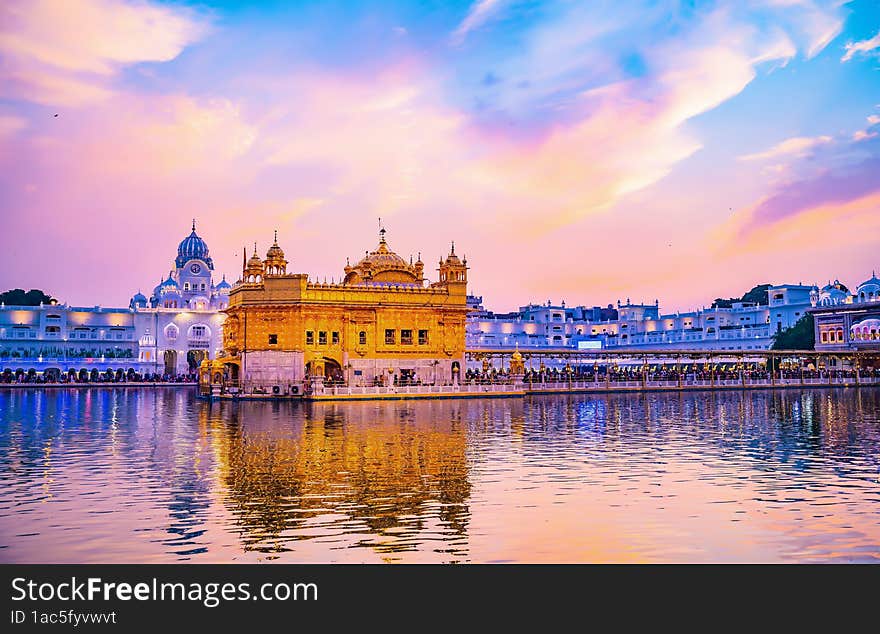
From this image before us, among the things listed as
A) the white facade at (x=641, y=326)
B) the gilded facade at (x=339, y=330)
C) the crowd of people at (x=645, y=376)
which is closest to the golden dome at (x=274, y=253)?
the gilded facade at (x=339, y=330)

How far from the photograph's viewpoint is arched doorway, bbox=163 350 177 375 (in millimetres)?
104312

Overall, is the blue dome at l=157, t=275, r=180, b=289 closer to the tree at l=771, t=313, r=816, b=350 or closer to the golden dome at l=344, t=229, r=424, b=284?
the golden dome at l=344, t=229, r=424, b=284

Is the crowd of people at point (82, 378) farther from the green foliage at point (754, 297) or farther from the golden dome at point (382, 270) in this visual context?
the green foliage at point (754, 297)

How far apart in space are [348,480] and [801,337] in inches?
3765

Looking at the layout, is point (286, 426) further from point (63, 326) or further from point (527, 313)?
point (527, 313)

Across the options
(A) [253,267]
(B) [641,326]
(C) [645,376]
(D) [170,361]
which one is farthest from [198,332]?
(B) [641,326]

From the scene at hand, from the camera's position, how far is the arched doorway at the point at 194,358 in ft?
342

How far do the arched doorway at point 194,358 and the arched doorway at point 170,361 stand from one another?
162cm

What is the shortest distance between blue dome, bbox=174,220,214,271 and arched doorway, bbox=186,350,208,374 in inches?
471

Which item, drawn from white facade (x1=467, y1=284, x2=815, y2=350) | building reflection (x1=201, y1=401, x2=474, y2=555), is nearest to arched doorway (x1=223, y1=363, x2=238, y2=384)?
building reflection (x1=201, y1=401, x2=474, y2=555)

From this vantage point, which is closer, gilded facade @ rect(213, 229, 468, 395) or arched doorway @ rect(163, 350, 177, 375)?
gilded facade @ rect(213, 229, 468, 395)

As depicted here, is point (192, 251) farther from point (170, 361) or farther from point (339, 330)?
point (339, 330)

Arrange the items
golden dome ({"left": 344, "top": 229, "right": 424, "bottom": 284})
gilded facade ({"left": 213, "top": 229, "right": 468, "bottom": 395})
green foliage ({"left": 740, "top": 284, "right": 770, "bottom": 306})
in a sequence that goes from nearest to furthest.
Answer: gilded facade ({"left": 213, "top": 229, "right": 468, "bottom": 395})
golden dome ({"left": 344, "top": 229, "right": 424, "bottom": 284})
green foliage ({"left": 740, "top": 284, "right": 770, "bottom": 306})

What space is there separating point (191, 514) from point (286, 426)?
16.9 m
